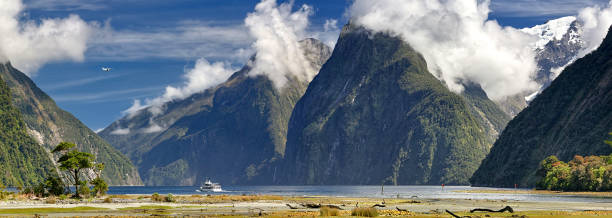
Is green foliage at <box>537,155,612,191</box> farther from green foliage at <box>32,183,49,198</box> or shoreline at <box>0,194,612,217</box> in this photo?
green foliage at <box>32,183,49,198</box>

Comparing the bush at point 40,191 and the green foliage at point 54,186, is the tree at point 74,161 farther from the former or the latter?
the bush at point 40,191

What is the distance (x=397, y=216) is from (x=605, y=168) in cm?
13225

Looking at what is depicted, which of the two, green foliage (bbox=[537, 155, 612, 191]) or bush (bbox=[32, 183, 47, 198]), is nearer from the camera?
bush (bbox=[32, 183, 47, 198])

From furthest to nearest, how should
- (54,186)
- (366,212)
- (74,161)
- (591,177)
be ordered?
(591,177) < (74,161) < (54,186) < (366,212)

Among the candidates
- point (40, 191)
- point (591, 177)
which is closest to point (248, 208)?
point (40, 191)


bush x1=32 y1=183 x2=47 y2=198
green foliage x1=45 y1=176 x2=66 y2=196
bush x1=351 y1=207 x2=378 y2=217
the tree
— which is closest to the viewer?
bush x1=351 y1=207 x2=378 y2=217

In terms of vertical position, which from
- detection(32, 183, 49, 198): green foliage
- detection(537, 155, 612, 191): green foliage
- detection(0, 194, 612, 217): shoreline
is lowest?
detection(0, 194, 612, 217): shoreline

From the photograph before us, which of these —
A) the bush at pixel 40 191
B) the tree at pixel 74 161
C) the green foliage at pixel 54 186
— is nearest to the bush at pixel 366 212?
the tree at pixel 74 161

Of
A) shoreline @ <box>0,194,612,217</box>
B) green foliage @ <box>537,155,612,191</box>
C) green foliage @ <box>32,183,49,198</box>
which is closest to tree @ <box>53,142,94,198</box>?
green foliage @ <box>32,183,49,198</box>

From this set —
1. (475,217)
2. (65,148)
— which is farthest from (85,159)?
(475,217)

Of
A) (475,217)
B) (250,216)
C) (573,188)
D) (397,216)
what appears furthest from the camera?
(573,188)

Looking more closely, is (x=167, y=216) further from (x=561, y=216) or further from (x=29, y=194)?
(x=29, y=194)

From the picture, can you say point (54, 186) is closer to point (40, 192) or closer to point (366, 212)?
point (40, 192)

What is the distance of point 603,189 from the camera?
7062 inches
